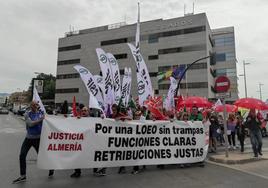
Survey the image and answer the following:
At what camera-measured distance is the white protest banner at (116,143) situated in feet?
20.7

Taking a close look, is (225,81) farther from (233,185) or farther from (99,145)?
(99,145)

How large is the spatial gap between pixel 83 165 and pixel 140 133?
1.80m

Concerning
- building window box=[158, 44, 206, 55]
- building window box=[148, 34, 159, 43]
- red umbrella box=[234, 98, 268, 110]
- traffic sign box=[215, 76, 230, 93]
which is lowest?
red umbrella box=[234, 98, 268, 110]

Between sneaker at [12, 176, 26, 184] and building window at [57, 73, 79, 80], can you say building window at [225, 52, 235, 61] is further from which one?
sneaker at [12, 176, 26, 184]

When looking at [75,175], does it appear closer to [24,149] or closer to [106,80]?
[24,149]

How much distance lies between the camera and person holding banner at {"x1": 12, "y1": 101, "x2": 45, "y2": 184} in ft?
20.8

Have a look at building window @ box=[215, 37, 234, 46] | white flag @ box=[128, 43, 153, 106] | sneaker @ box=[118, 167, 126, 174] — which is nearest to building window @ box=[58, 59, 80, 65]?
building window @ box=[215, 37, 234, 46]

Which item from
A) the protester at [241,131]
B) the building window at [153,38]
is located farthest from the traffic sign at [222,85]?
the building window at [153,38]

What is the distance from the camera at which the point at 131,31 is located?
60.5 metres

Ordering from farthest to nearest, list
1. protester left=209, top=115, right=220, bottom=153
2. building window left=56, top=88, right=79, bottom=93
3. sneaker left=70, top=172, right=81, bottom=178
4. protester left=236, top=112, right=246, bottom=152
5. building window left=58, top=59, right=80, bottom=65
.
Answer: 1. building window left=58, top=59, right=80, bottom=65
2. building window left=56, top=88, right=79, bottom=93
3. protester left=209, top=115, right=220, bottom=153
4. protester left=236, top=112, right=246, bottom=152
5. sneaker left=70, top=172, right=81, bottom=178

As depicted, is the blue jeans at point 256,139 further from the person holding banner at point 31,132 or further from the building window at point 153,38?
the building window at point 153,38

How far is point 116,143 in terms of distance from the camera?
7078 mm

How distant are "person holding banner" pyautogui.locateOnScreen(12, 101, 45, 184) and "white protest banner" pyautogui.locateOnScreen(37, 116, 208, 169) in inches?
10.5

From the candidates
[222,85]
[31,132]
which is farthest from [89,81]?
[222,85]
